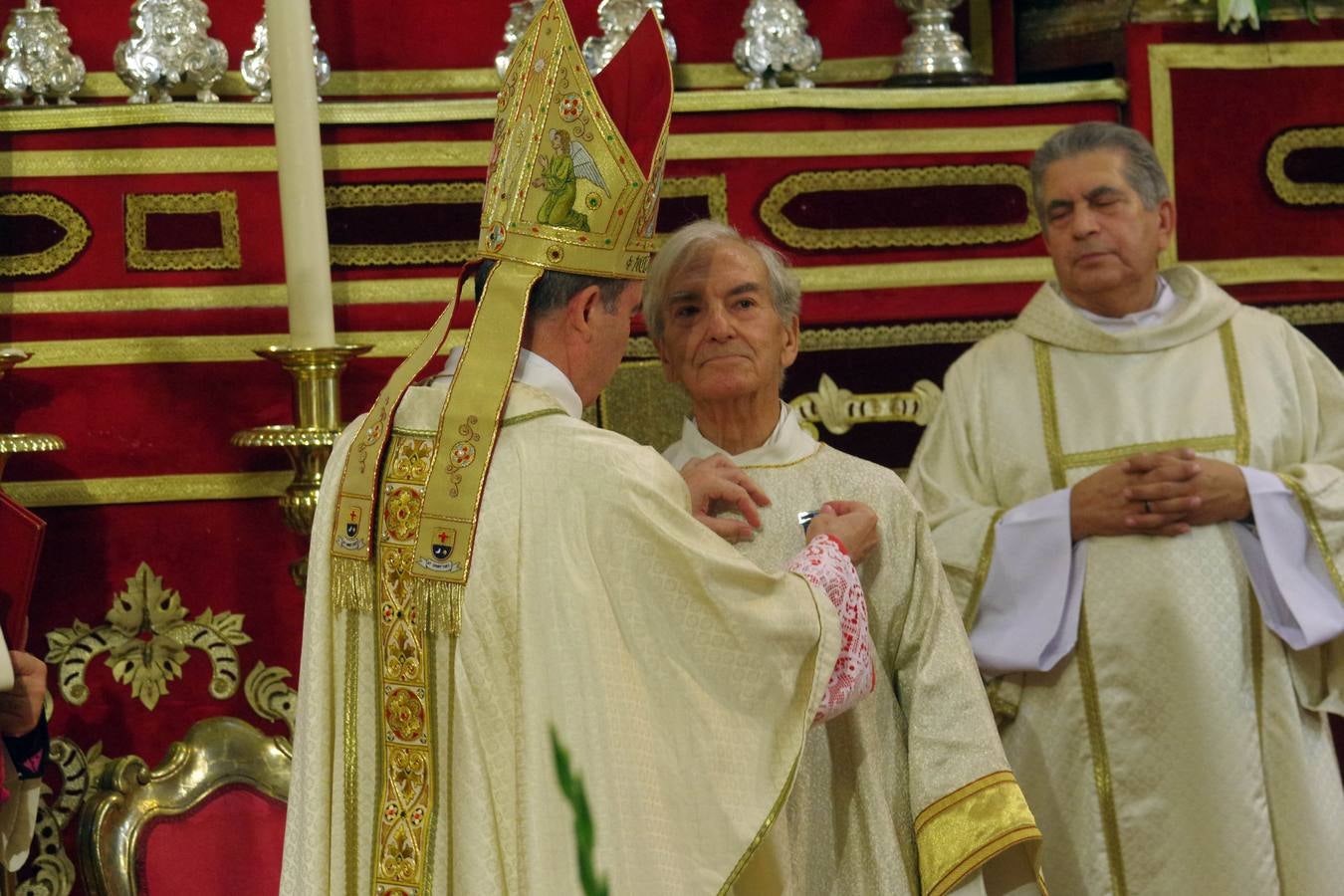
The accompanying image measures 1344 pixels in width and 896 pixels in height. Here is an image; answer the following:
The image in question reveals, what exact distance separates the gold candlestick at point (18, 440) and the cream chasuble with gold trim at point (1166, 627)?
5.87 feet

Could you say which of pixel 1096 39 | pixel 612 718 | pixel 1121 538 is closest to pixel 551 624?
pixel 612 718

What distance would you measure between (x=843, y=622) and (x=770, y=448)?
53 cm

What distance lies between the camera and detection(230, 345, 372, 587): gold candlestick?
3.49 metres

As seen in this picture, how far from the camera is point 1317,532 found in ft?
12.6

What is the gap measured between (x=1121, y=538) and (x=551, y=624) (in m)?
1.68

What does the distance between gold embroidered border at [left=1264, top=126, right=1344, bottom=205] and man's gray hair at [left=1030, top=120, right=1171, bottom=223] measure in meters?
0.72

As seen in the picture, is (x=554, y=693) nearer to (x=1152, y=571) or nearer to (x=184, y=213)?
(x=1152, y=571)

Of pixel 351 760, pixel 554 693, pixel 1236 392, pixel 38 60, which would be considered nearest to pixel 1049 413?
pixel 1236 392

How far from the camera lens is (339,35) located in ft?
15.3

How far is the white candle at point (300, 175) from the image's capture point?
3449mm

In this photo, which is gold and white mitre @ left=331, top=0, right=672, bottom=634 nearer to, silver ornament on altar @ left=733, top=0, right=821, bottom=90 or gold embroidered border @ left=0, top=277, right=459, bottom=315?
gold embroidered border @ left=0, top=277, right=459, bottom=315

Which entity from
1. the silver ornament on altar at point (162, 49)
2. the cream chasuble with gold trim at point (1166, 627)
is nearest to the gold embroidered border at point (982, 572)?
the cream chasuble with gold trim at point (1166, 627)

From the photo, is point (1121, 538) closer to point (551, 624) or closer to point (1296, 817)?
point (1296, 817)

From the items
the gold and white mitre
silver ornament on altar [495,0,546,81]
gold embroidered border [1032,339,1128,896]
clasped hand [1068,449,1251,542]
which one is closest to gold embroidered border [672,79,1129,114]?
silver ornament on altar [495,0,546,81]
